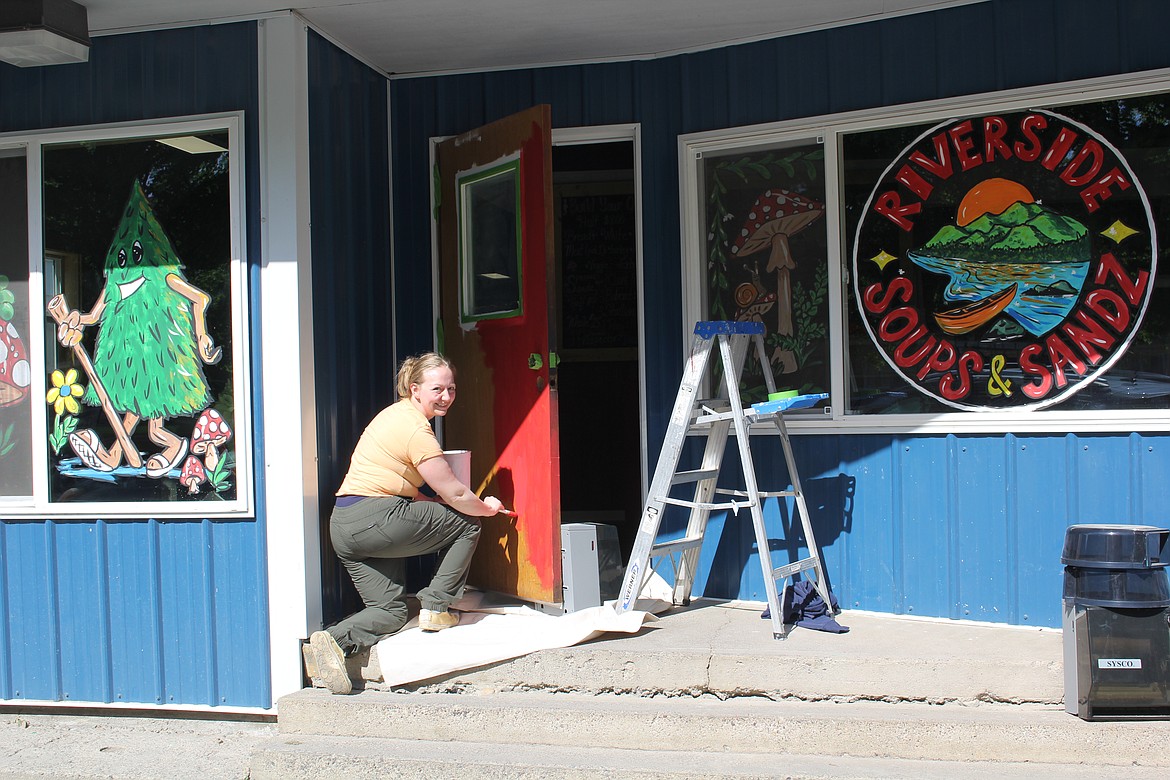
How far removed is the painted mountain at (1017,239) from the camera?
4699 mm

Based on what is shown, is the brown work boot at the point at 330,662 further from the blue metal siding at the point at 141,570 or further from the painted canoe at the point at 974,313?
the painted canoe at the point at 974,313

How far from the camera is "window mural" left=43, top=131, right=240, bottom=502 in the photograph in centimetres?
480

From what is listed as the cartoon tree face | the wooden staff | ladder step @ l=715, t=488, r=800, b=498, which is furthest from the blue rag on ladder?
the wooden staff

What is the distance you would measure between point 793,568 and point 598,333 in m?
3.32

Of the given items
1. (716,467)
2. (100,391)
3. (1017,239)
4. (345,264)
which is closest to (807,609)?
(716,467)

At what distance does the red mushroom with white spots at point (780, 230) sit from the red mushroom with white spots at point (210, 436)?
105 inches

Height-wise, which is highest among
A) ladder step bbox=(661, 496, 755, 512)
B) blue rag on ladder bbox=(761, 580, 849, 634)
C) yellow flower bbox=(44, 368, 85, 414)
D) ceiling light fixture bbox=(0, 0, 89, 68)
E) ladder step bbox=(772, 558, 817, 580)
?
ceiling light fixture bbox=(0, 0, 89, 68)

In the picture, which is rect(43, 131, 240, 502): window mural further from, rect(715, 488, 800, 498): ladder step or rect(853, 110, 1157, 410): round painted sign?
rect(853, 110, 1157, 410): round painted sign

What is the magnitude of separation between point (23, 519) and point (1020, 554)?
453cm

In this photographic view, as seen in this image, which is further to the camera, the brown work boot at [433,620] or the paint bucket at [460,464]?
the paint bucket at [460,464]

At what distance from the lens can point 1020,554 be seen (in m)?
4.73

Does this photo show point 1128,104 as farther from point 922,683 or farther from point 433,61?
point 433,61

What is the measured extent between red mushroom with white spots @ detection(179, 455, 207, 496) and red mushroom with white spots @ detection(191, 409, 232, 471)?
0.11ft

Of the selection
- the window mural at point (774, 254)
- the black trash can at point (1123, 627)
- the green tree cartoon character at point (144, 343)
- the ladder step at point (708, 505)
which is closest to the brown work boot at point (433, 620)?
the ladder step at point (708, 505)
